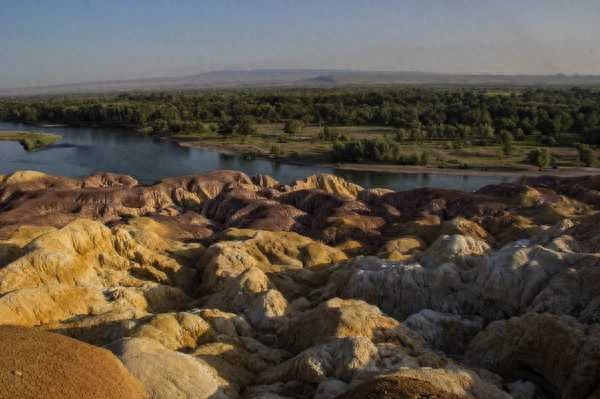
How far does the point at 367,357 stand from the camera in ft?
52.3

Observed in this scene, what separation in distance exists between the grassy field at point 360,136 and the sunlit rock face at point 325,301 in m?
44.4

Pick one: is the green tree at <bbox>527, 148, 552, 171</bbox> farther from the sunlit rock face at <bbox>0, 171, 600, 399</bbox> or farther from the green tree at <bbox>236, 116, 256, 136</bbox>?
the green tree at <bbox>236, 116, 256, 136</bbox>

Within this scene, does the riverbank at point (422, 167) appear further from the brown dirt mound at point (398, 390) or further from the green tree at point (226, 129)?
the brown dirt mound at point (398, 390)

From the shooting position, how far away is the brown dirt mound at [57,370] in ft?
38.7

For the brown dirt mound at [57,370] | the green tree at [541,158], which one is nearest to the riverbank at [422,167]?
the green tree at [541,158]

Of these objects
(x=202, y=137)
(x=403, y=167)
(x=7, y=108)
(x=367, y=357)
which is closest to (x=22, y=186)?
(x=367, y=357)

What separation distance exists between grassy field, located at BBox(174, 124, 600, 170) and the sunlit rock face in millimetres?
44443

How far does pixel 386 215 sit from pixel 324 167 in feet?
141

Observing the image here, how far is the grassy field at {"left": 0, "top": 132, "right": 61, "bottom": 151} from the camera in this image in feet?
341

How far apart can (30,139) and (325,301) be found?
97.7m

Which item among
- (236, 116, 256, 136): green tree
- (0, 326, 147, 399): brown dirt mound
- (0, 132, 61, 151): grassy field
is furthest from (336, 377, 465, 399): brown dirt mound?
(236, 116, 256, 136): green tree

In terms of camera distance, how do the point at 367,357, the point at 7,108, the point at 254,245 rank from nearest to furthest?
the point at 367,357
the point at 254,245
the point at 7,108

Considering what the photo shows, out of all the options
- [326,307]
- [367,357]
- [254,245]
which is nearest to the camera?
[367,357]

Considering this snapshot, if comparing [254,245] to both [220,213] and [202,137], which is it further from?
[202,137]
